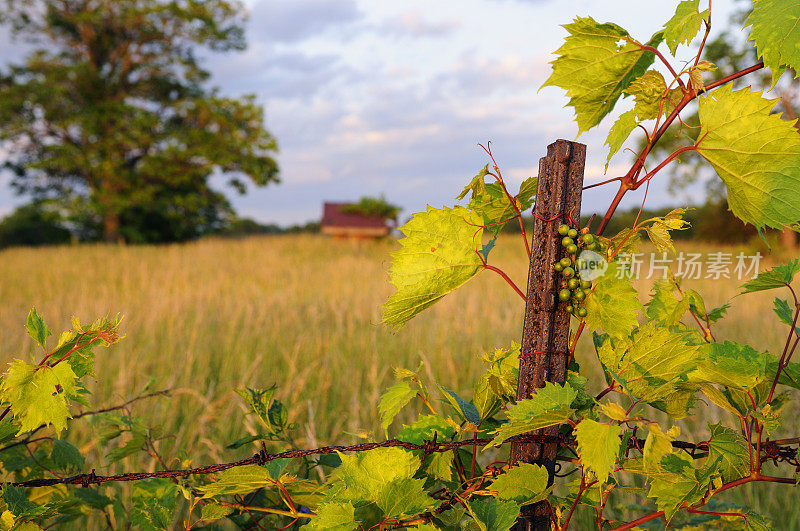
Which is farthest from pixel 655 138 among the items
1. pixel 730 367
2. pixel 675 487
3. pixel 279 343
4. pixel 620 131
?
pixel 279 343

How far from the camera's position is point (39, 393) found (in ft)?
3.37

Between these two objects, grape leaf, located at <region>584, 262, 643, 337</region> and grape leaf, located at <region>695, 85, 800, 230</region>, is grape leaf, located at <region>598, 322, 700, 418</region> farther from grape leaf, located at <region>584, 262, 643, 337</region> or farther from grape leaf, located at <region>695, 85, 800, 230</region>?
grape leaf, located at <region>695, 85, 800, 230</region>

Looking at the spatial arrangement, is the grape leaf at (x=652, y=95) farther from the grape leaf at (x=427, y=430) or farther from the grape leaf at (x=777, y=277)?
the grape leaf at (x=427, y=430)

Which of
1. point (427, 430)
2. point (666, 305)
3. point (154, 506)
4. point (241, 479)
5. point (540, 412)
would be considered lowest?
point (154, 506)

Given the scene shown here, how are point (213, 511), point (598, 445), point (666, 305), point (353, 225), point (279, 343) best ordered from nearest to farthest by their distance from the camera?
point (598, 445) < point (213, 511) < point (666, 305) < point (279, 343) < point (353, 225)

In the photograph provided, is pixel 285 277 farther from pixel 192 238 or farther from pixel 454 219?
pixel 192 238

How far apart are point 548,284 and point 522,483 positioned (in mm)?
377

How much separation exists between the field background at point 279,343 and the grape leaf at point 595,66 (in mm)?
522

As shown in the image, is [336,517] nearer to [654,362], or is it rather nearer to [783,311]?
[654,362]

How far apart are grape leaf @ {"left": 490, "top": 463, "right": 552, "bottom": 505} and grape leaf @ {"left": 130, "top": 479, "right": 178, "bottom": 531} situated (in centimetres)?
81

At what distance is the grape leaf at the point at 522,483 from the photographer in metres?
0.95

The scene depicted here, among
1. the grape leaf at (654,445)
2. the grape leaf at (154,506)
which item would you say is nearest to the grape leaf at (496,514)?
the grape leaf at (654,445)

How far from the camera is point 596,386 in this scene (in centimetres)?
369

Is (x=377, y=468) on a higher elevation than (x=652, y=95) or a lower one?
lower
